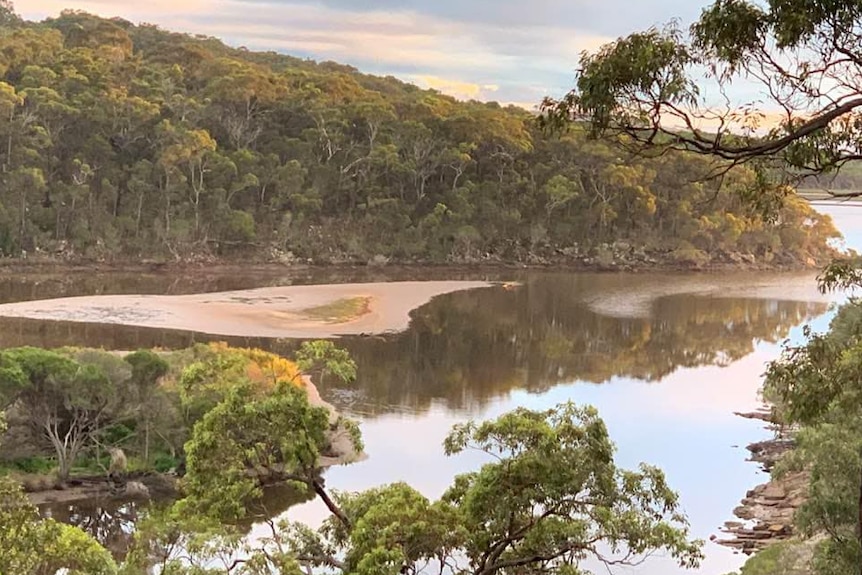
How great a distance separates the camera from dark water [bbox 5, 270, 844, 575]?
15250mm

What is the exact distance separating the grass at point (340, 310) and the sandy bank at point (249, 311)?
3cm

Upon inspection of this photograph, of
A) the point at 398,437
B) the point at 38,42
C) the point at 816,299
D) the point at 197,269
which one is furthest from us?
the point at 38,42

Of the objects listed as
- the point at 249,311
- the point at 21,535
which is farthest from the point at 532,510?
the point at 249,311

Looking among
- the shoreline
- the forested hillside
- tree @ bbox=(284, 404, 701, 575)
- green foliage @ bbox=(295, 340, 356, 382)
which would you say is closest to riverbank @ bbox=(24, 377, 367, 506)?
green foliage @ bbox=(295, 340, 356, 382)

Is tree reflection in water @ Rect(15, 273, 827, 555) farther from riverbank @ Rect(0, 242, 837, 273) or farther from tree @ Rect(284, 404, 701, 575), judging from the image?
tree @ Rect(284, 404, 701, 575)

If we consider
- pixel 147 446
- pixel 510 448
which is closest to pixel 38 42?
pixel 147 446

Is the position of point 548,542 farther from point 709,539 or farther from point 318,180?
point 318,180

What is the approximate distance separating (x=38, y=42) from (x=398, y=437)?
115ft

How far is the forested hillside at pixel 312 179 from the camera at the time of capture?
39688 millimetres

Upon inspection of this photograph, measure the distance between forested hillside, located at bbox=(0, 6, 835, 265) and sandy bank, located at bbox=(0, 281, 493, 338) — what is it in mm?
8700

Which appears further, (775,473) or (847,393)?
(775,473)

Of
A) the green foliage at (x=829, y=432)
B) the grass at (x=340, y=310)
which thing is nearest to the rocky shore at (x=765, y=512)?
the green foliage at (x=829, y=432)

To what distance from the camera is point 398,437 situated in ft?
55.3

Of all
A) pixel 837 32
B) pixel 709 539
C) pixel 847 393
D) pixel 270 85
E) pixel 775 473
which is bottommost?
pixel 709 539
